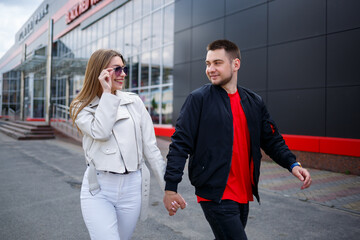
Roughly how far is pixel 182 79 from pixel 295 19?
5.60 m

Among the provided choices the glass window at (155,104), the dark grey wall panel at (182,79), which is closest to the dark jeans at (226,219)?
the dark grey wall panel at (182,79)

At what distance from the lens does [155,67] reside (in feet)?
55.6

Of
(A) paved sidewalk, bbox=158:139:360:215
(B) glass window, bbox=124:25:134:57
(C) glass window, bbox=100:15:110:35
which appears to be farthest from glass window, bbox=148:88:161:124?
(A) paved sidewalk, bbox=158:139:360:215

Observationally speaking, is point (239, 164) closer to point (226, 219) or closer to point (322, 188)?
point (226, 219)

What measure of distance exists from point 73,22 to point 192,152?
28693 mm

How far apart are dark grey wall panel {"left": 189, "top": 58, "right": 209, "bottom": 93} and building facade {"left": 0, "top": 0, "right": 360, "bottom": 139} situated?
0.04 meters

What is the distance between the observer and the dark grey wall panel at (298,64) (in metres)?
8.70

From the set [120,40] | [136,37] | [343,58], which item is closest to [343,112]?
[343,58]

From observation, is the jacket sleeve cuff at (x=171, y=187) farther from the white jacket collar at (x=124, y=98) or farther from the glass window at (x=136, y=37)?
the glass window at (x=136, y=37)

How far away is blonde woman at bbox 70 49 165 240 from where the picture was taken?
2.05m

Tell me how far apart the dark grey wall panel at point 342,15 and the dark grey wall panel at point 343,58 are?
19cm

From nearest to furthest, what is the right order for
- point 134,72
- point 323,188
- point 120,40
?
point 323,188, point 134,72, point 120,40

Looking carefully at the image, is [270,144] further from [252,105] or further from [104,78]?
[104,78]

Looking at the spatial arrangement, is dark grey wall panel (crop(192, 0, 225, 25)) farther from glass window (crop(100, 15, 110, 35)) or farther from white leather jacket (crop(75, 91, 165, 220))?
glass window (crop(100, 15, 110, 35))
